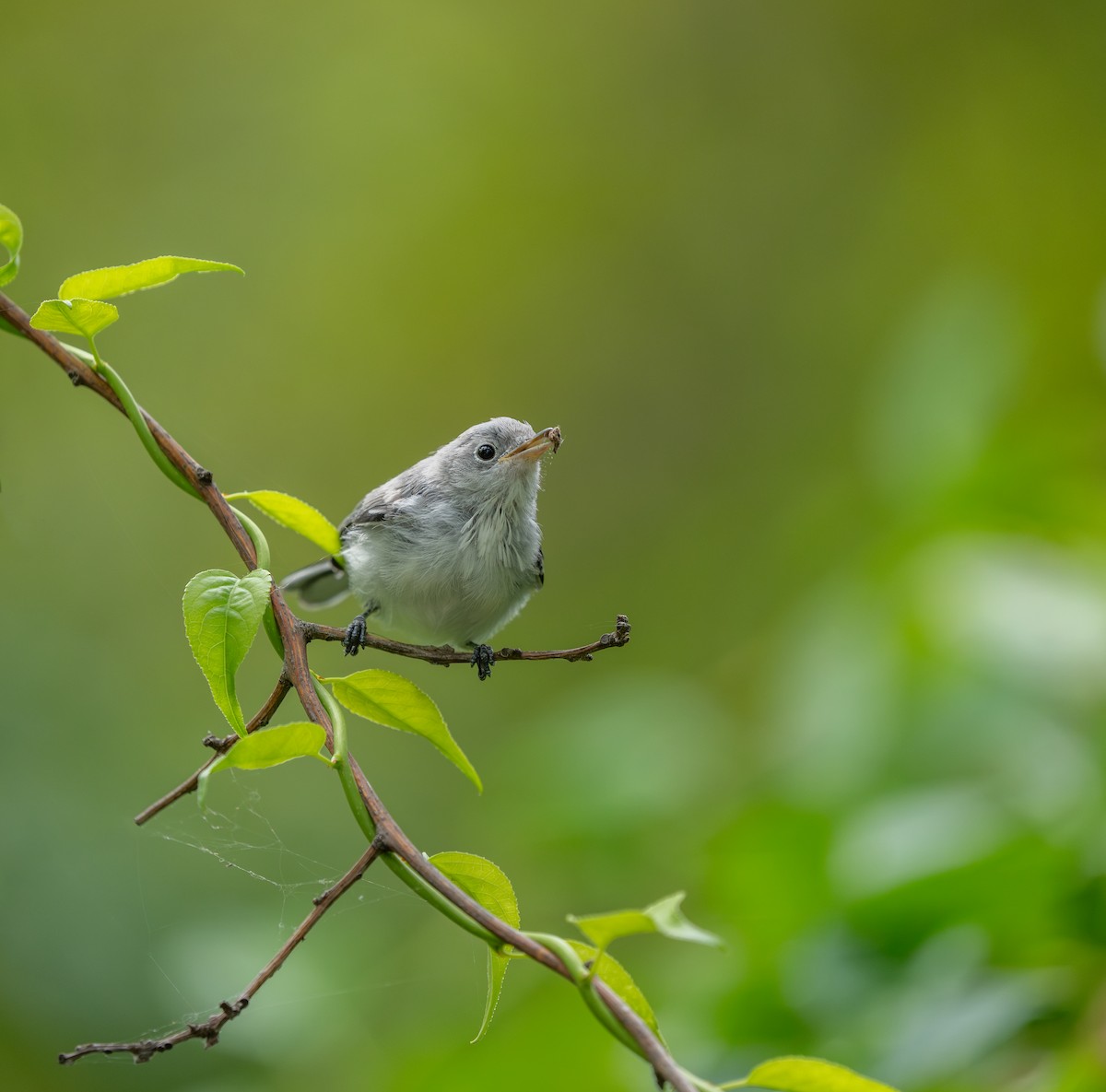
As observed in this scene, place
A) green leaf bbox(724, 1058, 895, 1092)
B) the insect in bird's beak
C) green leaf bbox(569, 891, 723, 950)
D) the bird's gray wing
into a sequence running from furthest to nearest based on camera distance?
the bird's gray wing < the insect in bird's beak < green leaf bbox(724, 1058, 895, 1092) < green leaf bbox(569, 891, 723, 950)

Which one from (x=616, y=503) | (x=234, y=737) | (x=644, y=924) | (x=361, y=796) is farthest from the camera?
(x=616, y=503)

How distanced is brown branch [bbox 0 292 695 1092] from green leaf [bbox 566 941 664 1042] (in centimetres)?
4

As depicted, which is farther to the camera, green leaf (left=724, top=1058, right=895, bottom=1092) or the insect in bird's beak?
the insect in bird's beak

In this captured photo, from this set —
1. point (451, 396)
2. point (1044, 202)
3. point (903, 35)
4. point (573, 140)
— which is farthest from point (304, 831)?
point (903, 35)

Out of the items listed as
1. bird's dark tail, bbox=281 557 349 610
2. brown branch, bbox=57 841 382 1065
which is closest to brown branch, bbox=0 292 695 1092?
brown branch, bbox=57 841 382 1065

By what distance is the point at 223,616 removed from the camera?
3.51ft

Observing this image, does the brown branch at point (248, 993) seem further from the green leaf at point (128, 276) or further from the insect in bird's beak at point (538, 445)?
the insect in bird's beak at point (538, 445)

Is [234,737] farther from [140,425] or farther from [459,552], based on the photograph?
[459,552]

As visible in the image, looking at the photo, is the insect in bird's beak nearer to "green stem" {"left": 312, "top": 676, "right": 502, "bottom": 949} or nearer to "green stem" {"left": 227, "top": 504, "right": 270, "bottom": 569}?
"green stem" {"left": 227, "top": 504, "right": 270, "bottom": 569}

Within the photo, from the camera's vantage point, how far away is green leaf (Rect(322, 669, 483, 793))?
3.80 ft

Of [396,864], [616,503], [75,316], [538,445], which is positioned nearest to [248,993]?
[396,864]

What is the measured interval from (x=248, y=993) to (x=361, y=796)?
19cm

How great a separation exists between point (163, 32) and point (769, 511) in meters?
4.30

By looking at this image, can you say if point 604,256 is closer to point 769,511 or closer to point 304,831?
point 769,511
